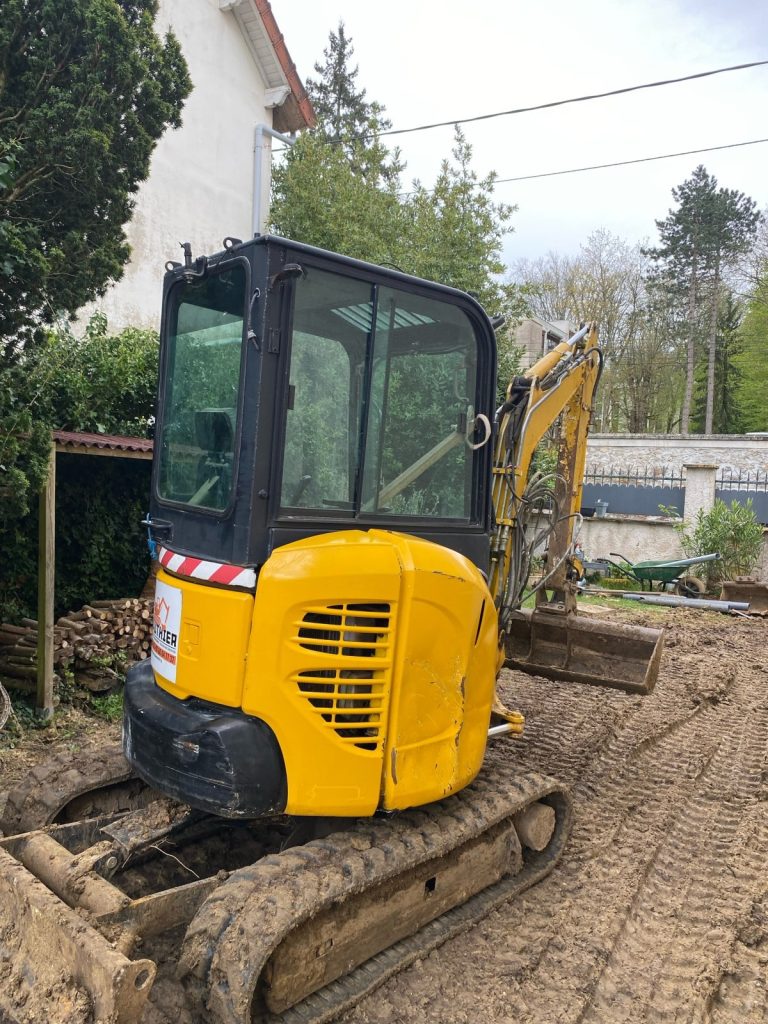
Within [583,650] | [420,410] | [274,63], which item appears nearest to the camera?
[420,410]

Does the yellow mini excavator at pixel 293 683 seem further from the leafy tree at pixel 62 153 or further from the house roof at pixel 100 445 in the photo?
the house roof at pixel 100 445

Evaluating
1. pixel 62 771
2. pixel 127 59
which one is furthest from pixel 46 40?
pixel 62 771

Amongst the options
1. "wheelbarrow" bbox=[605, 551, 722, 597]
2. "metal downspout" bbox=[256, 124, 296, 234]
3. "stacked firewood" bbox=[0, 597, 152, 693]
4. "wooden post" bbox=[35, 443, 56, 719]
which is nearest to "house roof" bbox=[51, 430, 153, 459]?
"wooden post" bbox=[35, 443, 56, 719]

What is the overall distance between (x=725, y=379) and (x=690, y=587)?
2503cm

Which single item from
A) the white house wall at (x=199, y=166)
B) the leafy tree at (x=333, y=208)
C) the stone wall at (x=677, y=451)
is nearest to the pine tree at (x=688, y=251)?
the stone wall at (x=677, y=451)

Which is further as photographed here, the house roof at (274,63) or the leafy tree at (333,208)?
the leafy tree at (333,208)

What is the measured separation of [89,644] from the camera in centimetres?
621

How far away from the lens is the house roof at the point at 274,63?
1285 centimetres

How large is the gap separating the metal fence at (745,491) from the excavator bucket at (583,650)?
10.4 metres

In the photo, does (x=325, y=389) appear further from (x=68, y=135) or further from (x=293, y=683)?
(x=68, y=135)

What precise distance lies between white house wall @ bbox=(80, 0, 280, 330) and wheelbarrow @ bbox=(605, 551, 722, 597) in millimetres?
8826

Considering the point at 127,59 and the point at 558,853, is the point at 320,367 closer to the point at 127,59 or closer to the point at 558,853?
the point at 558,853

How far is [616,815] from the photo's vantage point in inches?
172

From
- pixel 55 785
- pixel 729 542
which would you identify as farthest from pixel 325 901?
pixel 729 542
